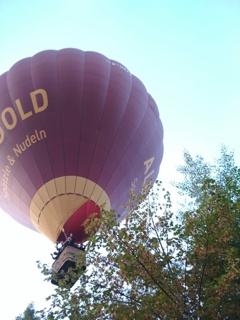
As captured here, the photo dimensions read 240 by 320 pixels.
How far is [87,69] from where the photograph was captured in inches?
539

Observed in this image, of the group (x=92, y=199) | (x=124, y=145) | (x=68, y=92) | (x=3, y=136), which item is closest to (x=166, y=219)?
(x=92, y=199)

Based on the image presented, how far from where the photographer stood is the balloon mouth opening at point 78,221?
41.1 ft

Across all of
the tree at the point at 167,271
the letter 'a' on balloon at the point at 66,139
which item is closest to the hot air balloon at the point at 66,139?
the letter 'a' on balloon at the point at 66,139

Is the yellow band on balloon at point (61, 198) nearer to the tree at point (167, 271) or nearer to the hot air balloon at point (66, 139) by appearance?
the hot air balloon at point (66, 139)

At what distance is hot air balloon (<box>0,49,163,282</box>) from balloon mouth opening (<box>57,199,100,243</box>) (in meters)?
0.04

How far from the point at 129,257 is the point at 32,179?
7.29 m

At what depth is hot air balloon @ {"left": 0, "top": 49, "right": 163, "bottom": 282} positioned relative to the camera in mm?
12562

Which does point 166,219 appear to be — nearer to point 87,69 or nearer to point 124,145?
point 124,145

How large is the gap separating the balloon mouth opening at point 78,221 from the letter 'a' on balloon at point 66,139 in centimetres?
4

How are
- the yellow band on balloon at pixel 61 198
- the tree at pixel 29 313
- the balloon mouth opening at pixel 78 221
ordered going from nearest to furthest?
the yellow band on balloon at pixel 61 198 < the balloon mouth opening at pixel 78 221 < the tree at pixel 29 313

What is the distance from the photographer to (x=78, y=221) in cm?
1272

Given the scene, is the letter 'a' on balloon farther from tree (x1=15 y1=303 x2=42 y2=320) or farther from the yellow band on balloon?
tree (x1=15 y1=303 x2=42 y2=320)

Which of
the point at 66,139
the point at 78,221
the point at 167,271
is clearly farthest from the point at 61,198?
the point at 167,271

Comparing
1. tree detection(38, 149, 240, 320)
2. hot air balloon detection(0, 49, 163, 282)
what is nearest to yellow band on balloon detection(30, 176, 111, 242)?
hot air balloon detection(0, 49, 163, 282)
